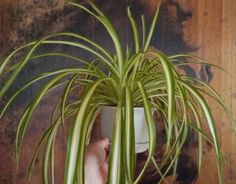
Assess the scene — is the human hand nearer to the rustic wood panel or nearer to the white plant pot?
the white plant pot

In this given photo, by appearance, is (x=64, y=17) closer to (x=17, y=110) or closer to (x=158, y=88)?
(x=17, y=110)

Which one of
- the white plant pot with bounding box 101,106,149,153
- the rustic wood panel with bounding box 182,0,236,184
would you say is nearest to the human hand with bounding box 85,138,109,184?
the white plant pot with bounding box 101,106,149,153

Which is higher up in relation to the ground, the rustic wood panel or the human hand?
the rustic wood panel

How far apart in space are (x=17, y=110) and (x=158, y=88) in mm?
566

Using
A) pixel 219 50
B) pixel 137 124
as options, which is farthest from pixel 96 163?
pixel 219 50

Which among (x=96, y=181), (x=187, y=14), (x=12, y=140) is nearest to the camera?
(x=96, y=181)

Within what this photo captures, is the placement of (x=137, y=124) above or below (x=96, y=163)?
above

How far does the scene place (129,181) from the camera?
655mm

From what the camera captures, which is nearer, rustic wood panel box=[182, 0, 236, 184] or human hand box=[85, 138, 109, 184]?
human hand box=[85, 138, 109, 184]

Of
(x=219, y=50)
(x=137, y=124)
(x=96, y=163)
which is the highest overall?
(x=219, y=50)

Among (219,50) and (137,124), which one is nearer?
(137,124)

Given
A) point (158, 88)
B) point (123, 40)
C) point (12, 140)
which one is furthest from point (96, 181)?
point (123, 40)

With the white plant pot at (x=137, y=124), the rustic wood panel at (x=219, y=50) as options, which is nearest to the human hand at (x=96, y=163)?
the white plant pot at (x=137, y=124)

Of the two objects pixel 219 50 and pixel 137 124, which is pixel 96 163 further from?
pixel 219 50
